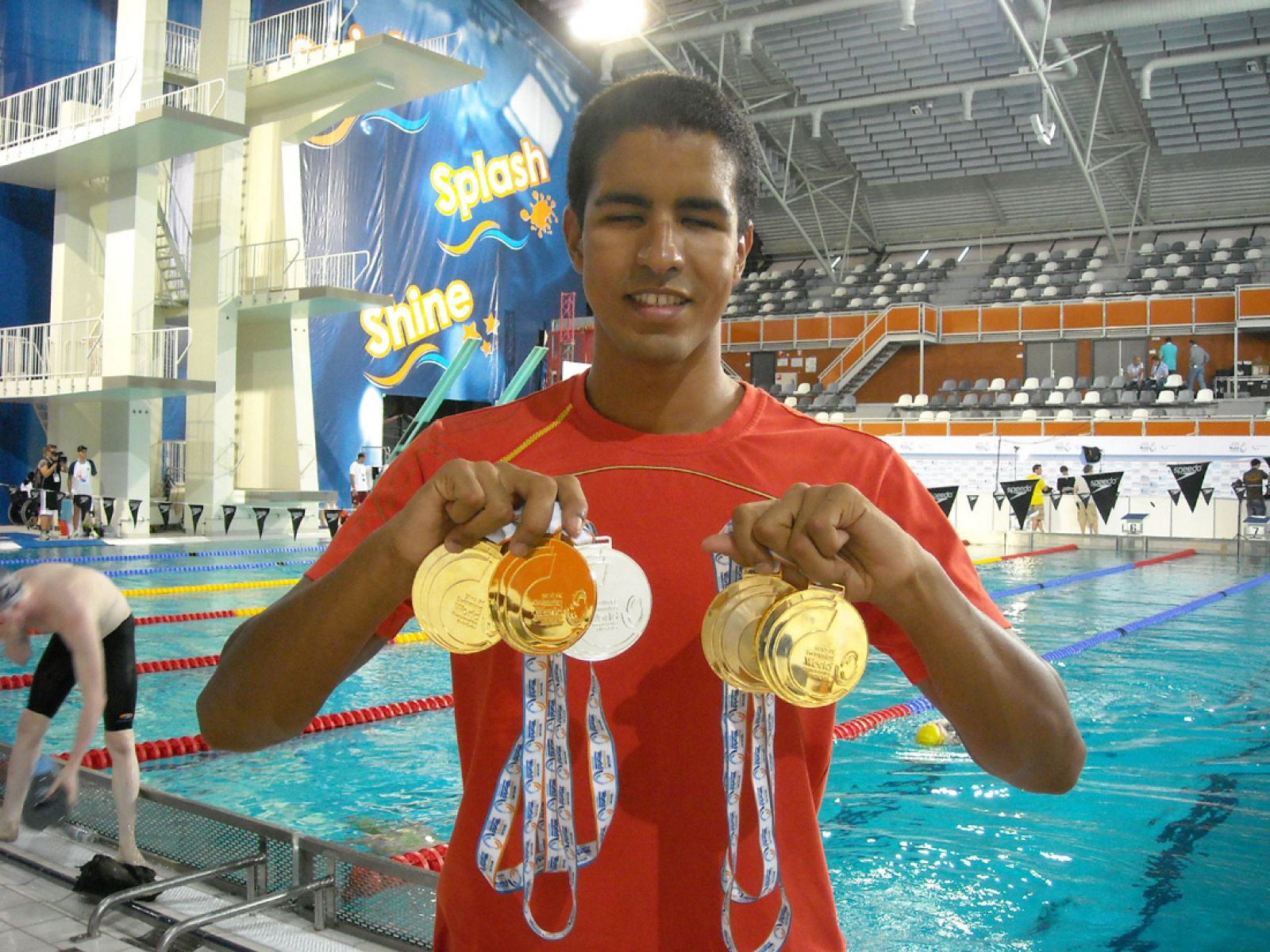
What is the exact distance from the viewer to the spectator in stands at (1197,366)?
20.6 m

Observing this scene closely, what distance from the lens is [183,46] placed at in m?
16.9

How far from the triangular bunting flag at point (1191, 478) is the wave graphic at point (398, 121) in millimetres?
14537

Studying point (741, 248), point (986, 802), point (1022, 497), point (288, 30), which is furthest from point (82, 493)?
point (741, 248)

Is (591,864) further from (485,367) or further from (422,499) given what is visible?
(485,367)

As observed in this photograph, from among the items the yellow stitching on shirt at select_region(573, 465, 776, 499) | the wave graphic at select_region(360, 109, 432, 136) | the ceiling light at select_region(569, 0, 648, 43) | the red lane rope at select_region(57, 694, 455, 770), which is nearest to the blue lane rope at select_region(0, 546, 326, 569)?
the red lane rope at select_region(57, 694, 455, 770)

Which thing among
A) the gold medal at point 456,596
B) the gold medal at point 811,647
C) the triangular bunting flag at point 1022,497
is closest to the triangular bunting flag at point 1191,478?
the triangular bunting flag at point 1022,497

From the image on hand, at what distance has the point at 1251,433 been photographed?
57.1 ft

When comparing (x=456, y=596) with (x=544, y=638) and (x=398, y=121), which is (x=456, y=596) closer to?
(x=544, y=638)

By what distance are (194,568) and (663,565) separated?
11127 millimetres

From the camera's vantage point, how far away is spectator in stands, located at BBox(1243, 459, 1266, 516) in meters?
15.4

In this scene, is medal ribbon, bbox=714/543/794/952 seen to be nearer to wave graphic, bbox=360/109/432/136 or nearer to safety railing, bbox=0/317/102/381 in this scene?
safety railing, bbox=0/317/102/381

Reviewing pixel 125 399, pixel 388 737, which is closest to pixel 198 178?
pixel 125 399

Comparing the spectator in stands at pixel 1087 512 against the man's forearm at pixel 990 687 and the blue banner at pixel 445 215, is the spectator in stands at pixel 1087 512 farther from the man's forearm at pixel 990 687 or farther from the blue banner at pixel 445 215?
the man's forearm at pixel 990 687

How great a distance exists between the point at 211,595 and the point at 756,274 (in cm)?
2368
